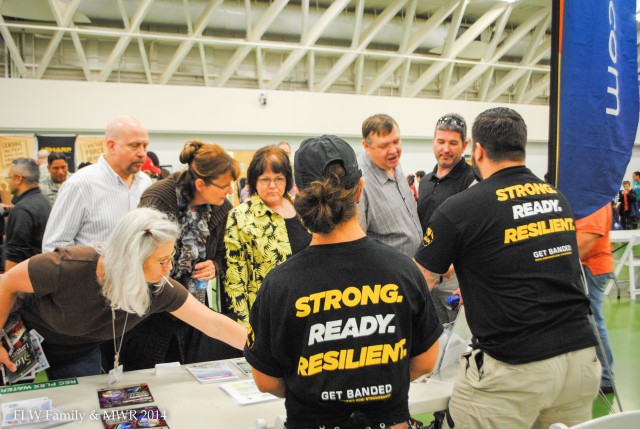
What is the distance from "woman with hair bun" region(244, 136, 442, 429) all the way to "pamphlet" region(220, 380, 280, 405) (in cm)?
56

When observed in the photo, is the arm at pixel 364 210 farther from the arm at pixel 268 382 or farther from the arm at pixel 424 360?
the arm at pixel 268 382

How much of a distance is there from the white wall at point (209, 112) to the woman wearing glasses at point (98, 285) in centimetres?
903

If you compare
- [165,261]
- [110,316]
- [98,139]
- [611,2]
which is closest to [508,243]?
[611,2]

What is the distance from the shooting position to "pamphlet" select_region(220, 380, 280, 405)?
1825mm

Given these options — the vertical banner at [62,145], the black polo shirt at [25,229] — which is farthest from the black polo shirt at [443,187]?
the vertical banner at [62,145]

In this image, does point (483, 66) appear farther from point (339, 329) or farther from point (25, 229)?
point (339, 329)

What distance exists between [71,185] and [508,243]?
6.79 ft

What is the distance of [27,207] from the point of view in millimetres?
3766

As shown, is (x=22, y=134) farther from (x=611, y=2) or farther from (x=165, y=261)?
(x=611, y=2)

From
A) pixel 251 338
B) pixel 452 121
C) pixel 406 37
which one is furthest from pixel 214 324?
pixel 406 37

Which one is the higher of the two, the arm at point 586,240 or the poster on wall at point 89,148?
the poster on wall at point 89,148

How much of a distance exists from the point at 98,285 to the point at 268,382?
96cm

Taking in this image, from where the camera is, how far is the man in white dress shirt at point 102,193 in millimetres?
2634

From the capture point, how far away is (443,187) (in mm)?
3133
